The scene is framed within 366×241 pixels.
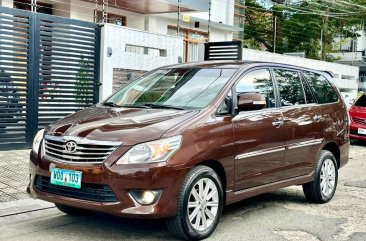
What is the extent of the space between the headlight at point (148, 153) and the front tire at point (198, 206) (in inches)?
13.4

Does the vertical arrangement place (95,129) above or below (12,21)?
below

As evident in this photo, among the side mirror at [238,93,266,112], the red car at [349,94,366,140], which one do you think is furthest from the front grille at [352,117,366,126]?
the side mirror at [238,93,266,112]

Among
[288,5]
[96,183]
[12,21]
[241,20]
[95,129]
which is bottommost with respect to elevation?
[96,183]

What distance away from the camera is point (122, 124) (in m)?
4.92

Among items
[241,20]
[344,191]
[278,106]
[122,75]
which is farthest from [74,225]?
[241,20]

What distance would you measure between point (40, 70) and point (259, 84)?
5.69 m

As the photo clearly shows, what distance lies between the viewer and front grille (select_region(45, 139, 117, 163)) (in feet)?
15.3

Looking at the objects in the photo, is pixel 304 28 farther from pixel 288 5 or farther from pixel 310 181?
pixel 310 181

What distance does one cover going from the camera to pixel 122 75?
488 inches

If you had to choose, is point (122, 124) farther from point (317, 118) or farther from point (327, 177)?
point (327, 177)

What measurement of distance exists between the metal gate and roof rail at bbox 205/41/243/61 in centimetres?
413

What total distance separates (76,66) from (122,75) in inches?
59.9

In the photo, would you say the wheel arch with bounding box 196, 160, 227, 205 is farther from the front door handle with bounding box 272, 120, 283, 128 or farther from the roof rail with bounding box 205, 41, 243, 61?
the roof rail with bounding box 205, 41, 243, 61

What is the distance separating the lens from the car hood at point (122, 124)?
4.70 meters
